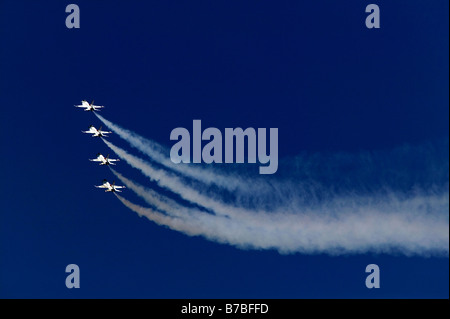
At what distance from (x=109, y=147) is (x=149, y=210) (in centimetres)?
831

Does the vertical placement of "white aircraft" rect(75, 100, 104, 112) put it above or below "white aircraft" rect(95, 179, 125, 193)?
above

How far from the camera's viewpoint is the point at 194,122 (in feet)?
321

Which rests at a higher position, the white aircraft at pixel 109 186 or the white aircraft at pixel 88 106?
the white aircraft at pixel 88 106
